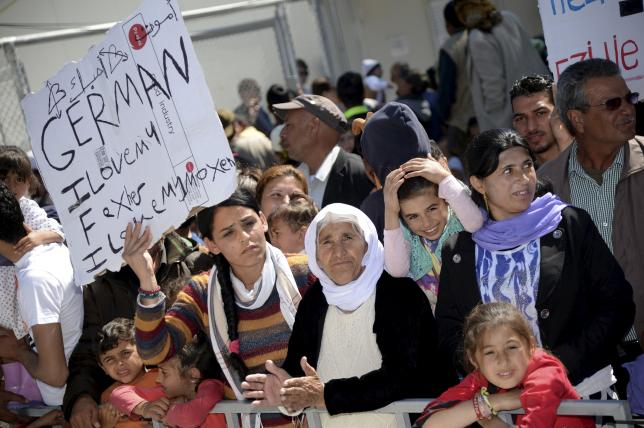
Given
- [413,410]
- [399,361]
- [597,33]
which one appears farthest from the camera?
[597,33]

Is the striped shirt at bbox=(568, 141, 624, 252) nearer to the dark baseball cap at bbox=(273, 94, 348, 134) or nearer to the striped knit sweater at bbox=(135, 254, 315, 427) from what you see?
the striped knit sweater at bbox=(135, 254, 315, 427)

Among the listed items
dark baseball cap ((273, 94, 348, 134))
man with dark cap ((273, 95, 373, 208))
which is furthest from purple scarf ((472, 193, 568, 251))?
dark baseball cap ((273, 94, 348, 134))

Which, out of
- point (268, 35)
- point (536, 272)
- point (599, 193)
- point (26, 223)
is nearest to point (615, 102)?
point (599, 193)

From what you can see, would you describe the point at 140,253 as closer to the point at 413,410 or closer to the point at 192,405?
the point at 192,405

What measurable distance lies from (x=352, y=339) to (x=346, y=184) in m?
2.63

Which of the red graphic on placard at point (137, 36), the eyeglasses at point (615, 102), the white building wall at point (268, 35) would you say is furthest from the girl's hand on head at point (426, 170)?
the white building wall at point (268, 35)

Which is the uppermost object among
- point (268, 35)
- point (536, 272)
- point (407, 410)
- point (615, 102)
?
point (268, 35)

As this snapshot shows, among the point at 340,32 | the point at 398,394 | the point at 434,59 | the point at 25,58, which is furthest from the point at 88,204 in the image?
the point at 434,59

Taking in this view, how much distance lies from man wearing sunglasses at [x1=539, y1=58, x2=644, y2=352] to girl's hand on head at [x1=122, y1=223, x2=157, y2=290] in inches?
79.9

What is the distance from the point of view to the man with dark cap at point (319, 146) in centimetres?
Result: 713

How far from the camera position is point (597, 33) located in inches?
225

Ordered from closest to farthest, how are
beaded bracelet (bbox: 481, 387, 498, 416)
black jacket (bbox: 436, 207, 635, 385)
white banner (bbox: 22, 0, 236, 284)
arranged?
beaded bracelet (bbox: 481, 387, 498, 416)
black jacket (bbox: 436, 207, 635, 385)
white banner (bbox: 22, 0, 236, 284)

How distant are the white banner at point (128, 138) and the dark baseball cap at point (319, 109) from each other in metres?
2.13

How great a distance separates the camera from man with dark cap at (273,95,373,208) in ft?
23.4
